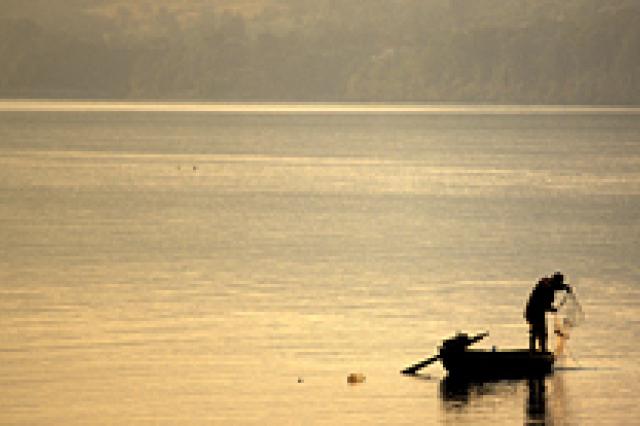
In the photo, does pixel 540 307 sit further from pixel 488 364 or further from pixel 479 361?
pixel 479 361

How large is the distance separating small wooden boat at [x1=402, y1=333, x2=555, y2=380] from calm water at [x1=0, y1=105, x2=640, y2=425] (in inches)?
15.8

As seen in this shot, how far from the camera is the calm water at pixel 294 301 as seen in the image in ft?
123

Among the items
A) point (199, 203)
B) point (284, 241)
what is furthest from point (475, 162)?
point (284, 241)

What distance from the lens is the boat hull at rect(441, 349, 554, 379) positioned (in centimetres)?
3959

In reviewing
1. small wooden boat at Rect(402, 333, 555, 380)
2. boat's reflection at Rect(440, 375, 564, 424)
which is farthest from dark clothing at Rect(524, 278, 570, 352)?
boat's reflection at Rect(440, 375, 564, 424)

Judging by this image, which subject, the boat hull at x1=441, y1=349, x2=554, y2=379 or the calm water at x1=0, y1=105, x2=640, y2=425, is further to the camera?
the boat hull at x1=441, y1=349, x2=554, y2=379

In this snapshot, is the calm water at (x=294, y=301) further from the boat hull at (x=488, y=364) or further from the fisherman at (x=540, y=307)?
the fisherman at (x=540, y=307)

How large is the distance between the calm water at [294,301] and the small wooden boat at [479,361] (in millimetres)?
401

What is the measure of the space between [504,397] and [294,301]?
16.2 meters

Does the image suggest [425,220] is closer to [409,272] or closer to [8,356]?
[409,272]

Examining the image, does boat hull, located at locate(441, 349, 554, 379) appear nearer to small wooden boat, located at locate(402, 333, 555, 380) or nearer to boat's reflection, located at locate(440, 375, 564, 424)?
small wooden boat, located at locate(402, 333, 555, 380)

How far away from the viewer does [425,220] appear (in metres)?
95.8

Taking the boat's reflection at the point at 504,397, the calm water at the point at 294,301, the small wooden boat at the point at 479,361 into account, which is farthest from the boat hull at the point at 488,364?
the calm water at the point at 294,301

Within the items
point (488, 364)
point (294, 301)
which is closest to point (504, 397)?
point (488, 364)
